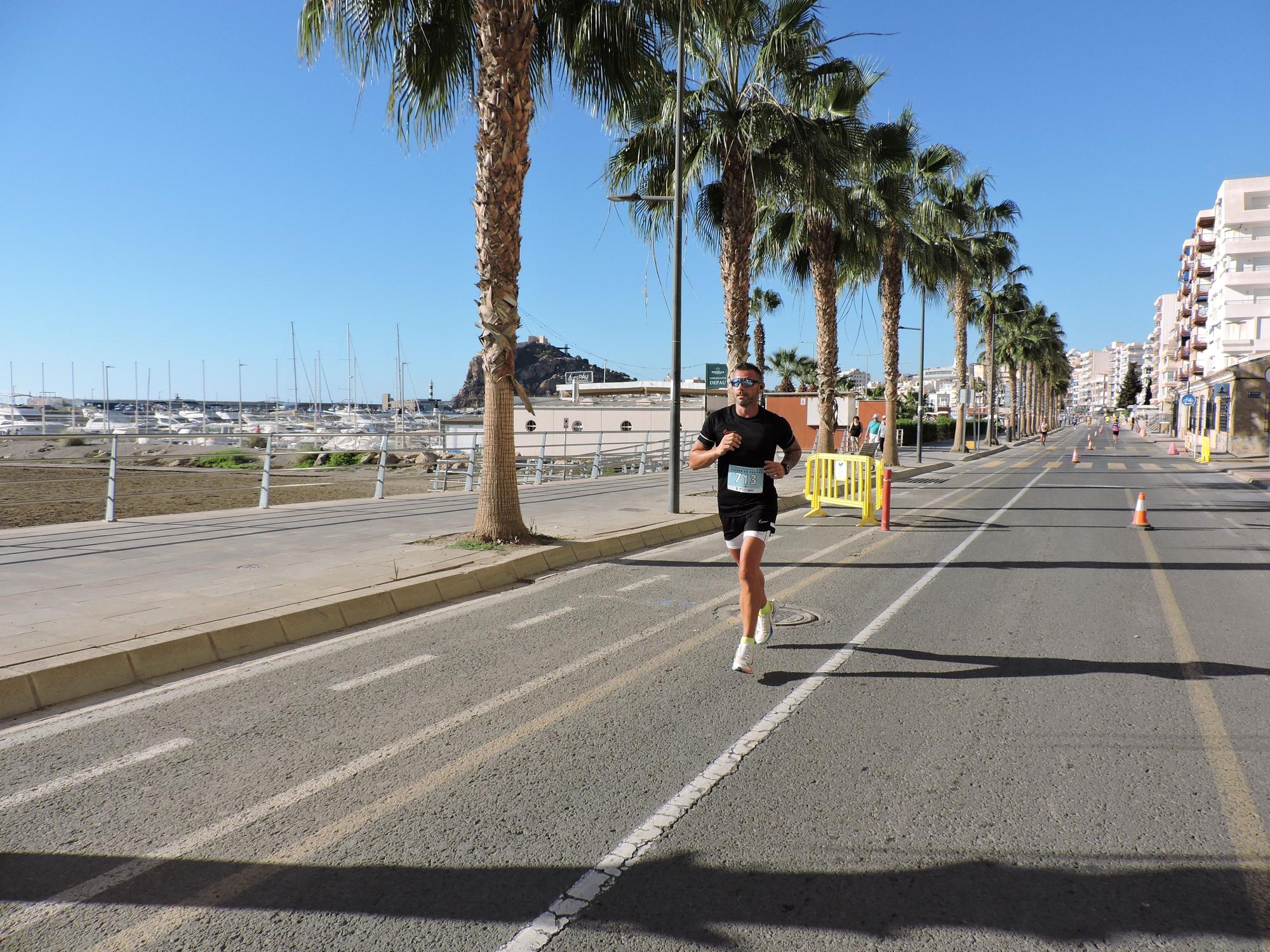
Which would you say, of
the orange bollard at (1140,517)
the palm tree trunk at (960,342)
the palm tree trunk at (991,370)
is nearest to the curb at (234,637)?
the orange bollard at (1140,517)

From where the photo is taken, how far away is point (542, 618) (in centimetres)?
723

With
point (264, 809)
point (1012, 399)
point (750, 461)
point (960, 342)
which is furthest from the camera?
point (1012, 399)

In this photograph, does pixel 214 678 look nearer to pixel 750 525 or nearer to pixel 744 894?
pixel 750 525

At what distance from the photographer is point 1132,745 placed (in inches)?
171

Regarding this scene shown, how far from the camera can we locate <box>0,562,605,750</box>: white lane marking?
4.55 metres

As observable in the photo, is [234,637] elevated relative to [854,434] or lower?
lower

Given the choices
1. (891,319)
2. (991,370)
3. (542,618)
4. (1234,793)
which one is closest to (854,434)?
(891,319)

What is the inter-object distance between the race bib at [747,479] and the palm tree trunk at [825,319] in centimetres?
1658

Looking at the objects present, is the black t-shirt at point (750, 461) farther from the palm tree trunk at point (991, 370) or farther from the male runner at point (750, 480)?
the palm tree trunk at point (991, 370)

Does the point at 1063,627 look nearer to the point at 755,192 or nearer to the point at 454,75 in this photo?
the point at 454,75

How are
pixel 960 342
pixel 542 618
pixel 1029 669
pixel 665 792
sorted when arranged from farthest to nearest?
1. pixel 960 342
2. pixel 542 618
3. pixel 1029 669
4. pixel 665 792

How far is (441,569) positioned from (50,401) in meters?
92.7

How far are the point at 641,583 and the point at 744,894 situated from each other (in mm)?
5931

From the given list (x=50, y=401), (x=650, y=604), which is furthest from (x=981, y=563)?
(x=50, y=401)
